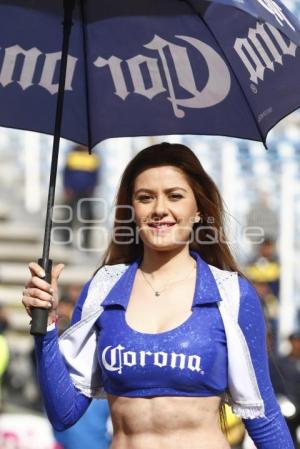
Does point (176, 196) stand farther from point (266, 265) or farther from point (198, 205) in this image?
point (266, 265)

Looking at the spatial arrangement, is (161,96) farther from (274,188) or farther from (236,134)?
(274,188)

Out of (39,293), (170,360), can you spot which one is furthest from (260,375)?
(39,293)

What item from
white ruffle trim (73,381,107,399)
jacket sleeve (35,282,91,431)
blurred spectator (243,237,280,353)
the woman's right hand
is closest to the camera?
the woman's right hand

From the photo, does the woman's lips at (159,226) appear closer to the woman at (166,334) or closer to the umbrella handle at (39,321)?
the woman at (166,334)

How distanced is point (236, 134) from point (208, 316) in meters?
0.79

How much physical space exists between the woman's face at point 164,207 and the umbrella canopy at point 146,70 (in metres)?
0.43

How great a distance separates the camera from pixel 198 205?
371cm

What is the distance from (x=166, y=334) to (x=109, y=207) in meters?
6.72

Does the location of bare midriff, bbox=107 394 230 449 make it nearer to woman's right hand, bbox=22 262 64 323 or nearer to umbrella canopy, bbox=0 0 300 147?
woman's right hand, bbox=22 262 64 323

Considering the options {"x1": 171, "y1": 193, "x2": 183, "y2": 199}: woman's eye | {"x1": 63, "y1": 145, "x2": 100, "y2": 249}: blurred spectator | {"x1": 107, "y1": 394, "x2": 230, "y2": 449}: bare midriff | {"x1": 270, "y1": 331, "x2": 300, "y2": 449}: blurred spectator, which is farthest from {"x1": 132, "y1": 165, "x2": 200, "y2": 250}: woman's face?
{"x1": 63, "y1": 145, "x2": 100, "y2": 249}: blurred spectator

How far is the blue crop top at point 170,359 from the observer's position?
3.46 metres

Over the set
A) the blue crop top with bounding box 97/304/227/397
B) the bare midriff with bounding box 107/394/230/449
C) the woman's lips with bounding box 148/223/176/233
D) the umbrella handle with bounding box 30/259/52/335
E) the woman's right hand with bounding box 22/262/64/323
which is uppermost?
the woman's lips with bounding box 148/223/176/233

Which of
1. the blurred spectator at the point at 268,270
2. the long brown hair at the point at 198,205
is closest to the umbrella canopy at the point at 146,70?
the long brown hair at the point at 198,205

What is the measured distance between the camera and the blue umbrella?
3787 mm
